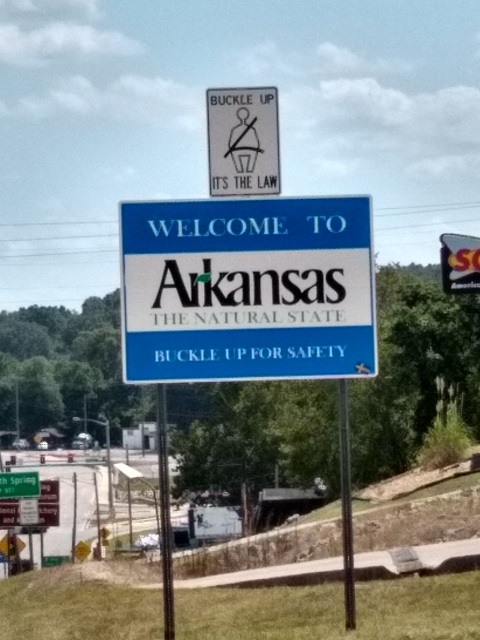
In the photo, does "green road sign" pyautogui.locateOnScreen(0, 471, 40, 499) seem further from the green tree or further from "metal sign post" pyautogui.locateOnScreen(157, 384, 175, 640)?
the green tree

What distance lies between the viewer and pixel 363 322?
356 inches

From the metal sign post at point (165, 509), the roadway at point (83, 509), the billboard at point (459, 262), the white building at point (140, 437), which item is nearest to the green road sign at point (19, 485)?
the roadway at point (83, 509)

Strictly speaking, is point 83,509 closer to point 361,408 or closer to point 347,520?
point 361,408

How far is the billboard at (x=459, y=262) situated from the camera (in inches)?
739

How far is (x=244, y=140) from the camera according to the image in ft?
29.8

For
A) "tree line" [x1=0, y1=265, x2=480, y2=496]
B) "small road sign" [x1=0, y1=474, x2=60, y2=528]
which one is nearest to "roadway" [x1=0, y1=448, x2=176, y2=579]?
"tree line" [x1=0, y1=265, x2=480, y2=496]

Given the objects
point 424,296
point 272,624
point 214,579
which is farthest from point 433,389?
point 272,624

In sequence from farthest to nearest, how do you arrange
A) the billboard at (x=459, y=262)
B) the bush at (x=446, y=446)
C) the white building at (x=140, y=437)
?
the white building at (x=140, y=437), the bush at (x=446, y=446), the billboard at (x=459, y=262)

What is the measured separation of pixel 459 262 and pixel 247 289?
10.4m

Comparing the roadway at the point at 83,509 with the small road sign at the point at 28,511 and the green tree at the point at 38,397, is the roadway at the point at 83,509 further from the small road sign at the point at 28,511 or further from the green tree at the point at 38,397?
the small road sign at the point at 28,511

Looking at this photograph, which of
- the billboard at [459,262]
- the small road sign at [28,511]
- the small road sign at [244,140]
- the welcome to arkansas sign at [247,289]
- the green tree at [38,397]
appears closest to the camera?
the welcome to arkansas sign at [247,289]

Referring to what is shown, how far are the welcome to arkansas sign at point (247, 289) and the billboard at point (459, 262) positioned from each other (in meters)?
9.87

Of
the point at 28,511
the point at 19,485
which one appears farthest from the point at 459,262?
the point at 19,485

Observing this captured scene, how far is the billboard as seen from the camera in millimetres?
→ 18766
